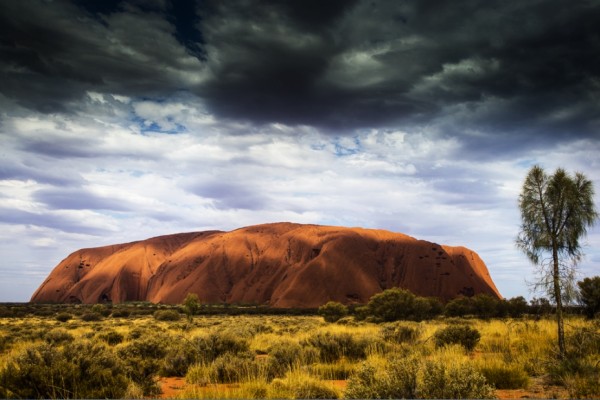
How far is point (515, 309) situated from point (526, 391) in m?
46.6

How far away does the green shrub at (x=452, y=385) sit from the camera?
5.69 meters

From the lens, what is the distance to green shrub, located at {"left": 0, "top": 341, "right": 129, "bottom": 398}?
721cm

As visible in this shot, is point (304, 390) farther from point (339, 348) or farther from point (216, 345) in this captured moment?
point (216, 345)

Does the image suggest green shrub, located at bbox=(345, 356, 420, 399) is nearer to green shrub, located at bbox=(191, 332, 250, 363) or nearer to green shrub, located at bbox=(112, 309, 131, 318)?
green shrub, located at bbox=(191, 332, 250, 363)

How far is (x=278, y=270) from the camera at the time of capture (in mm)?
111438

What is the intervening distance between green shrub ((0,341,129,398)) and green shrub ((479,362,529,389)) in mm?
7668

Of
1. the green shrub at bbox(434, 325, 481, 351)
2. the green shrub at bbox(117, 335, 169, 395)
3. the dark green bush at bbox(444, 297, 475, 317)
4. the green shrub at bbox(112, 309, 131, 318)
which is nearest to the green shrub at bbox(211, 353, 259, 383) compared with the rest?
the green shrub at bbox(117, 335, 169, 395)

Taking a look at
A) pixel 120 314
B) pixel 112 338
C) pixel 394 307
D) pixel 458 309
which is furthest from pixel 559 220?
pixel 120 314

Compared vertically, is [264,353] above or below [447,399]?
below

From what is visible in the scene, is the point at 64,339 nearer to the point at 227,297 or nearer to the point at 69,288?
the point at 227,297

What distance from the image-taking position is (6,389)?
23.7ft

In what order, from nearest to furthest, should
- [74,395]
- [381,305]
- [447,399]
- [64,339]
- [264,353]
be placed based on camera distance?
[447,399] < [74,395] < [264,353] < [64,339] < [381,305]

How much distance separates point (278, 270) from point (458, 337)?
321ft

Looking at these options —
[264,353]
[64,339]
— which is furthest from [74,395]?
[64,339]
